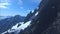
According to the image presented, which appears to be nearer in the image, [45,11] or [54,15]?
[54,15]

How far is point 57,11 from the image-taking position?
138 metres

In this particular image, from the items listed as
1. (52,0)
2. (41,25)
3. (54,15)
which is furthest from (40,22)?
(52,0)

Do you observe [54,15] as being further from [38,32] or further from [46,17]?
[38,32]

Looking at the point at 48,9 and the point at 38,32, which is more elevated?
the point at 48,9

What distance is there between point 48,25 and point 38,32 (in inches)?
409

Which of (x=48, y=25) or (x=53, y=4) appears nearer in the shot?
(x=48, y=25)

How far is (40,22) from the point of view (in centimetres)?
14025

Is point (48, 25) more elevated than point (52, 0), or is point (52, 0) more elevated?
point (52, 0)

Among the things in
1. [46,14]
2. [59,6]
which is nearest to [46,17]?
[46,14]

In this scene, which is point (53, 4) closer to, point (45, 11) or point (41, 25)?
point (45, 11)

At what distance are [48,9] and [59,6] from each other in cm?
1077

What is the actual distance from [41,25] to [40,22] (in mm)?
3883

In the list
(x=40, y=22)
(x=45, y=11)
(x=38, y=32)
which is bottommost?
(x=38, y=32)

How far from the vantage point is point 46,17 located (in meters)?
138
